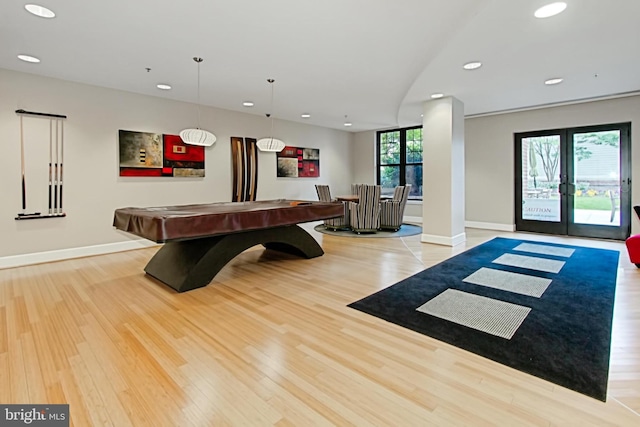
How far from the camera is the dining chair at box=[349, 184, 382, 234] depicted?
6.77m

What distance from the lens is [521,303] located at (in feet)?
9.46

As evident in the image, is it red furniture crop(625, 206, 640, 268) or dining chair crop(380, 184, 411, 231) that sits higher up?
dining chair crop(380, 184, 411, 231)

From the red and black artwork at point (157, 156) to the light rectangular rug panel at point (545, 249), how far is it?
5.62m

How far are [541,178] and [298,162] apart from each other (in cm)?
512

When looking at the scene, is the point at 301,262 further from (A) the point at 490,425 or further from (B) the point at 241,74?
(A) the point at 490,425

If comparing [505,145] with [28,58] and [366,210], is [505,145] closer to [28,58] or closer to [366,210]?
[366,210]

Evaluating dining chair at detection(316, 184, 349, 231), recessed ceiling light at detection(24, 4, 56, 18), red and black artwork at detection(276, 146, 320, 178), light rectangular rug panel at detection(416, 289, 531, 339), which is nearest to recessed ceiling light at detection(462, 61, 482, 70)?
light rectangular rug panel at detection(416, 289, 531, 339)

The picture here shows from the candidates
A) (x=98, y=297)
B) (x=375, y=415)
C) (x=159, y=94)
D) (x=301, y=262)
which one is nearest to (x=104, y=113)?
(x=159, y=94)

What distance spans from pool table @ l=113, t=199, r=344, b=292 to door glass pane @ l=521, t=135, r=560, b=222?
15.5 feet

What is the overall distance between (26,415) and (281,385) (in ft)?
3.92

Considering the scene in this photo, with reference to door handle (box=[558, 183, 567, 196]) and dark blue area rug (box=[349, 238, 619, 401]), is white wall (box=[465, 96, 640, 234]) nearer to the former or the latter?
door handle (box=[558, 183, 567, 196])

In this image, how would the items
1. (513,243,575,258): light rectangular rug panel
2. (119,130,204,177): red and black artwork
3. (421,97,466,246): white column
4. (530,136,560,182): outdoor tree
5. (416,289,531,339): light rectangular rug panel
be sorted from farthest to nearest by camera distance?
(530,136,560,182): outdoor tree
(421,97,466,246): white column
(119,130,204,177): red and black artwork
(513,243,575,258): light rectangular rug panel
(416,289,531,339): light rectangular rug panel

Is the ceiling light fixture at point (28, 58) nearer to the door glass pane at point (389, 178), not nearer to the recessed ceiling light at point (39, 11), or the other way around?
the recessed ceiling light at point (39, 11)

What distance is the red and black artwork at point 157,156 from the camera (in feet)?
17.4
